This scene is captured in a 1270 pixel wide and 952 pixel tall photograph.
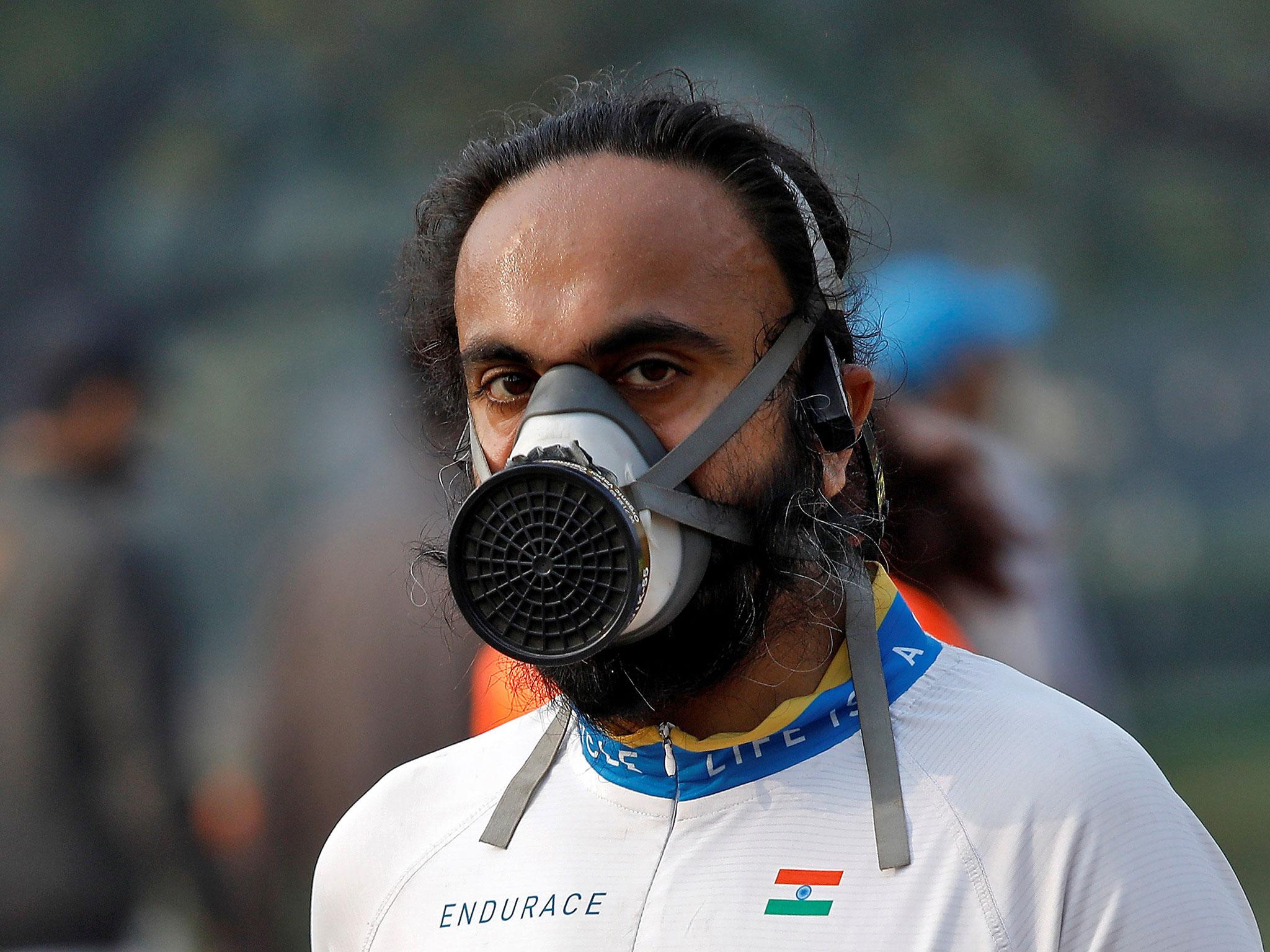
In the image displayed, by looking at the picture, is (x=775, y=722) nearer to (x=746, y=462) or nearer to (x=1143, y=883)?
(x=746, y=462)

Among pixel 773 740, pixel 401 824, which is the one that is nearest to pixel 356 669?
pixel 401 824

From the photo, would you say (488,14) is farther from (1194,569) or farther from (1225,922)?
(1225,922)

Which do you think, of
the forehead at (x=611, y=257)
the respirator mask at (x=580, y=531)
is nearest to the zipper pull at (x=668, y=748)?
the respirator mask at (x=580, y=531)

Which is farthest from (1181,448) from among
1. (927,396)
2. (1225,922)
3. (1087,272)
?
(1225,922)

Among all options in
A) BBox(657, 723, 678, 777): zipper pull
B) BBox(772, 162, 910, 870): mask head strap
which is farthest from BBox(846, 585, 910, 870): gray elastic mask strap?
BBox(657, 723, 678, 777): zipper pull

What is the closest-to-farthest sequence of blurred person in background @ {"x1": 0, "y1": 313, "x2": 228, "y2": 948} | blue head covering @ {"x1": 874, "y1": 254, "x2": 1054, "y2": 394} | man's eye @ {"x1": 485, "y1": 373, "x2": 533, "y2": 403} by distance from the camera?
man's eye @ {"x1": 485, "y1": 373, "x2": 533, "y2": 403} → blue head covering @ {"x1": 874, "y1": 254, "x2": 1054, "y2": 394} → blurred person in background @ {"x1": 0, "y1": 313, "x2": 228, "y2": 948}

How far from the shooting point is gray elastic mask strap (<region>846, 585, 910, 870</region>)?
4.86ft

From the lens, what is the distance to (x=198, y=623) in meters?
5.28

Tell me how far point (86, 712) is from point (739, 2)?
14.4 ft

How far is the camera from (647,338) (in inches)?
66.1

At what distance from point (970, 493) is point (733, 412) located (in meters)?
1.74

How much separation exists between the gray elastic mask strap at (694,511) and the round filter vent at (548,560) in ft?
0.17

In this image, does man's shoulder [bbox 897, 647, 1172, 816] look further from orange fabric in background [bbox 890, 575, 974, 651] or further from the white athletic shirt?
orange fabric in background [bbox 890, 575, 974, 651]

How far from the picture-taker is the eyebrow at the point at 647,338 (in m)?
1.67
